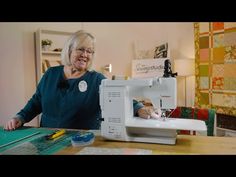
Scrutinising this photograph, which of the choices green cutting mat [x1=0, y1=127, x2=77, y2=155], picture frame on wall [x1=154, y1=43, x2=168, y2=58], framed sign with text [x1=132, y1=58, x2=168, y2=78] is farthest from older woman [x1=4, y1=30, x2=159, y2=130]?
picture frame on wall [x1=154, y1=43, x2=168, y2=58]

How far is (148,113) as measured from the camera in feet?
4.82

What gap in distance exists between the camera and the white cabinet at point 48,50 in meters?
3.34

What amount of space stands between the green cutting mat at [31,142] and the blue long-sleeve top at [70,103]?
18 cm

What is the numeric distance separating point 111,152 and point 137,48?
3078 millimetres

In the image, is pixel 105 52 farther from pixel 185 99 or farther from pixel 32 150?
pixel 32 150

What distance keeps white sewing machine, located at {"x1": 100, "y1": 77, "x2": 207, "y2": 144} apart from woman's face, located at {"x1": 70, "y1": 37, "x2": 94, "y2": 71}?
37 centimetres

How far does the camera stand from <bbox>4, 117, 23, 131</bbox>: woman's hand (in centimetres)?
156

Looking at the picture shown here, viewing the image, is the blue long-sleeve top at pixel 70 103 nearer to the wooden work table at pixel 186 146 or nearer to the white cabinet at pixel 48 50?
the wooden work table at pixel 186 146

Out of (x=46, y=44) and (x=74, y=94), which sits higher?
(x=46, y=44)

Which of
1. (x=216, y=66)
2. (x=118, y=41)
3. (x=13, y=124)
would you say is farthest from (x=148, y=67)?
(x=13, y=124)

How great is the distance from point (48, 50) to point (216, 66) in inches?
90.0

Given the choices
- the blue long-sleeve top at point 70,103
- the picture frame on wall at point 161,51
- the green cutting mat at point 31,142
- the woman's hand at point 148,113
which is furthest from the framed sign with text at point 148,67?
the green cutting mat at point 31,142

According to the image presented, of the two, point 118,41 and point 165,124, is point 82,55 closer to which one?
point 165,124
